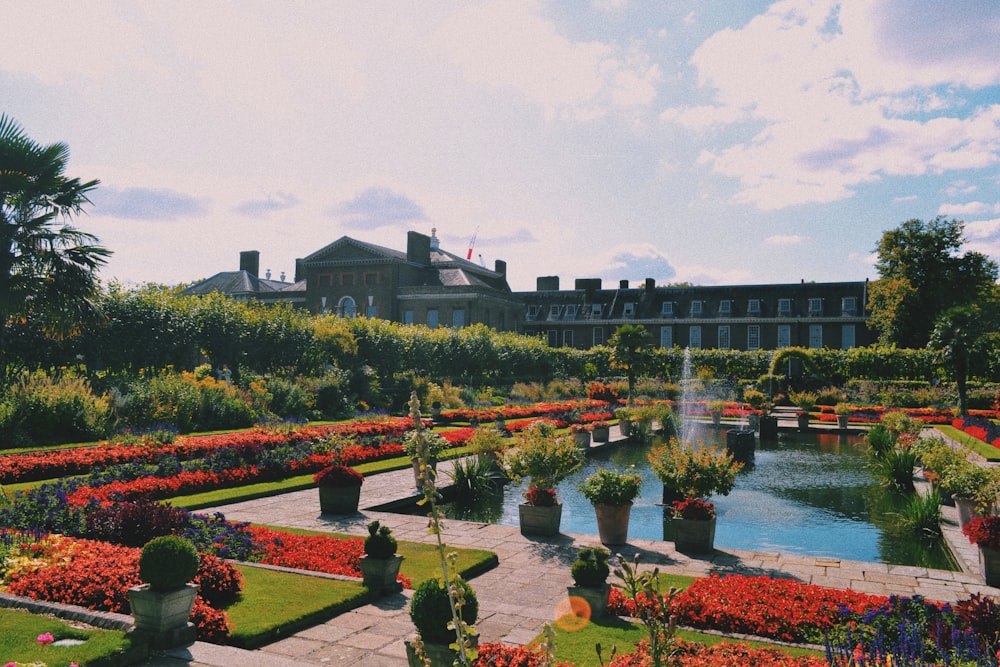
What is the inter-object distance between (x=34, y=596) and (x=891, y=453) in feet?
53.1

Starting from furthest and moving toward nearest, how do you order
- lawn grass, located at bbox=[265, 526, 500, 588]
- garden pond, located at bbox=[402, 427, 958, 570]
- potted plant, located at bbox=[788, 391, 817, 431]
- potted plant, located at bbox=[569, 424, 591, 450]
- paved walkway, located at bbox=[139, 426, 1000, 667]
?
1. potted plant, located at bbox=[788, 391, 817, 431]
2. potted plant, located at bbox=[569, 424, 591, 450]
3. garden pond, located at bbox=[402, 427, 958, 570]
4. lawn grass, located at bbox=[265, 526, 500, 588]
5. paved walkway, located at bbox=[139, 426, 1000, 667]

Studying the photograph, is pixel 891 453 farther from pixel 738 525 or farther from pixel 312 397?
pixel 312 397

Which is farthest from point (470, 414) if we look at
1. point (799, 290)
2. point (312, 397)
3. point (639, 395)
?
point (799, 290)

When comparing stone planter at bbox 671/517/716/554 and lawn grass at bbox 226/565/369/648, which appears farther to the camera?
stone planter at bbox 671/517/716/554

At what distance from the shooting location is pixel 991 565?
8.58m

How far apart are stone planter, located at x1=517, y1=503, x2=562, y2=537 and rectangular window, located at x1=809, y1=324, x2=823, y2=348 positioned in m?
51.9

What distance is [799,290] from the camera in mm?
58844

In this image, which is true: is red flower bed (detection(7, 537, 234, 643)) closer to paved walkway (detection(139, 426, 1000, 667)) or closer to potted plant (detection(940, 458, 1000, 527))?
paved walkway (detection(139, 426, 1000, 667))

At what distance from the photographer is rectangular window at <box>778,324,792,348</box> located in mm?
57656

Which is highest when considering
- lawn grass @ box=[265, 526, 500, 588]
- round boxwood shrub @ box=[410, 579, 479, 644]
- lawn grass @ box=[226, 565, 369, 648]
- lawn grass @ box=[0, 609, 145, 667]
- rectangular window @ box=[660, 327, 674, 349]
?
rectangular window @ box=[660, 327, 674, 349]

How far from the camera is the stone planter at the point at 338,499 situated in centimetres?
1247

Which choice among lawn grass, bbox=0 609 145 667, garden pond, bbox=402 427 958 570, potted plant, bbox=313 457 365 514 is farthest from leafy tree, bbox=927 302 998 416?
lawn grass, bbox=0 609 145 667

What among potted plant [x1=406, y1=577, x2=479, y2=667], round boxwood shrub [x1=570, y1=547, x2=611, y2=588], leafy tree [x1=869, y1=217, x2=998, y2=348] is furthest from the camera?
leafy tree [x1=869, y1=217, x2=998, y2=348]

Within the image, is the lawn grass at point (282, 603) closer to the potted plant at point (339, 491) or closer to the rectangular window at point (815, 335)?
the potted plant at point (339, 491)
